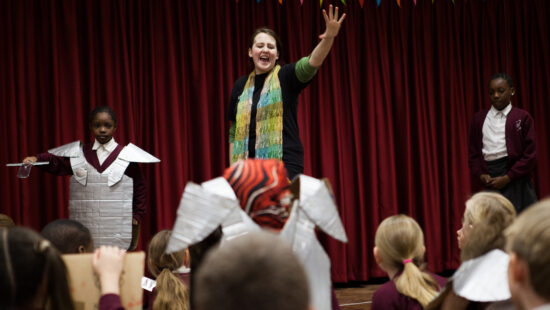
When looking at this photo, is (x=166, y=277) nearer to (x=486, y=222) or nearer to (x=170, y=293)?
(x=170, y=293)

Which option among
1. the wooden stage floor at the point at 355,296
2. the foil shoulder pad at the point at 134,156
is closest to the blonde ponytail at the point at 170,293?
the foil shoulder pad at the point at 134,156

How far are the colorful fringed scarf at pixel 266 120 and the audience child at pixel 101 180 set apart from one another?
37.2 inches

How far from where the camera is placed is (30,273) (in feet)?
3.72

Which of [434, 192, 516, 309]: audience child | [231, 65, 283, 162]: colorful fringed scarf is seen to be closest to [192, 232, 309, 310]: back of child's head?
[434, 192, 516, 309]: audience child

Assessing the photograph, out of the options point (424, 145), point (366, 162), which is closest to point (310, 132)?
point (366, 162)

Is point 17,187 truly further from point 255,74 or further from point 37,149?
point 255,74

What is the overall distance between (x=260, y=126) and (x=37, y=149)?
2.23 m

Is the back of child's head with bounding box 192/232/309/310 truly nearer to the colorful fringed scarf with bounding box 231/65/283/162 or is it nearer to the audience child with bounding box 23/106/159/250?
the colorful fringed scarf with bounding box 231/65/283/162

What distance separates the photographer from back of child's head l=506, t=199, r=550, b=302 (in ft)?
3.13

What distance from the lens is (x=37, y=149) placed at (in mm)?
4184

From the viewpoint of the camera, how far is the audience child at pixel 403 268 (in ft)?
6.28

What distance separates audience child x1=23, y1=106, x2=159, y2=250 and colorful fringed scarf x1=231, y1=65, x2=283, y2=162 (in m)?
0.94

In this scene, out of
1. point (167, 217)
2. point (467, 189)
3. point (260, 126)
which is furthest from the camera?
point (467, 189)

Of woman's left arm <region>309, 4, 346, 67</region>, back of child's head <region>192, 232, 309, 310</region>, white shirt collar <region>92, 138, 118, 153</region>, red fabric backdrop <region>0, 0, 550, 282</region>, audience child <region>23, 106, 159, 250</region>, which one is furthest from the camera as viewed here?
red fabric backdrop <region>0, 0, 550, 282</region>
